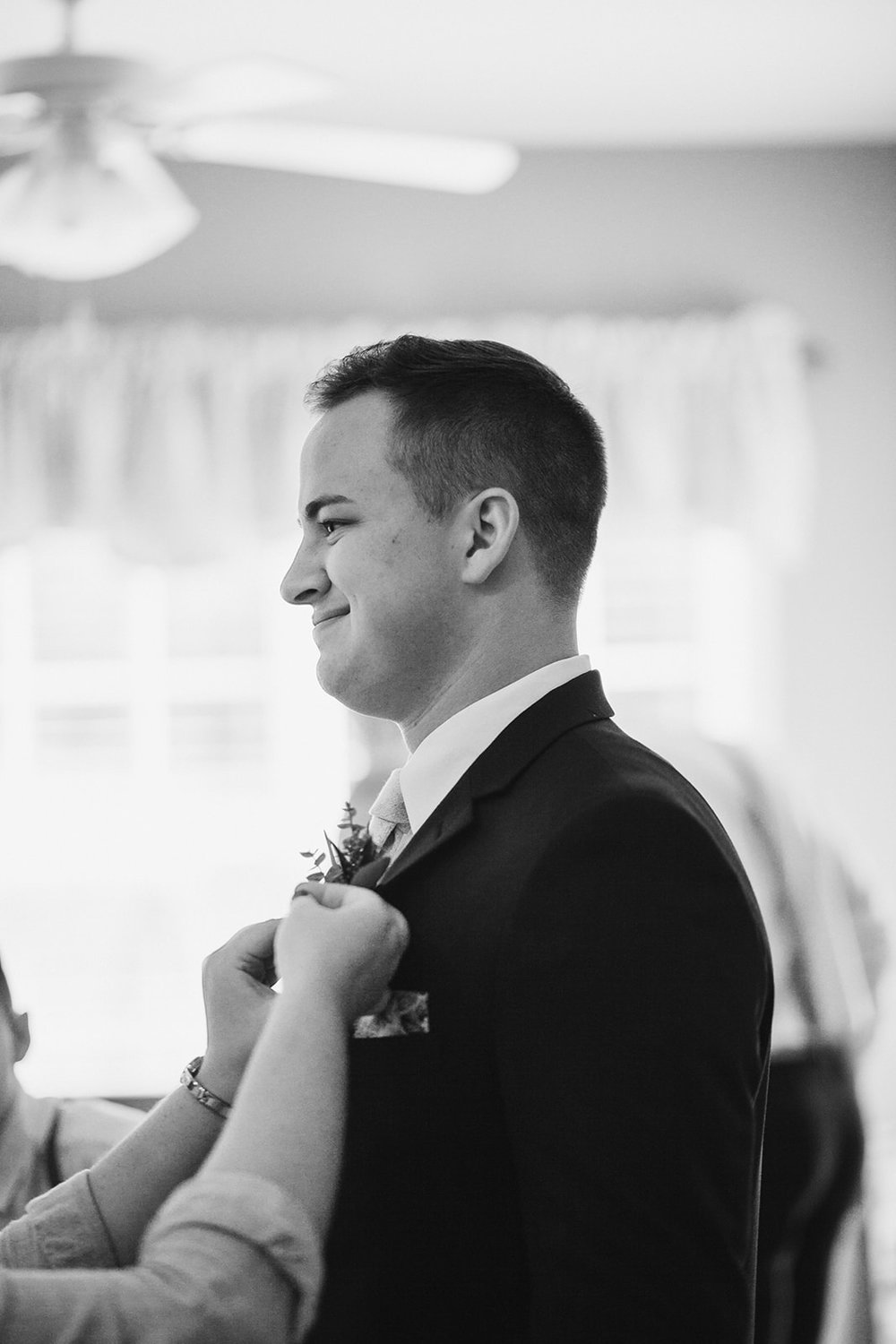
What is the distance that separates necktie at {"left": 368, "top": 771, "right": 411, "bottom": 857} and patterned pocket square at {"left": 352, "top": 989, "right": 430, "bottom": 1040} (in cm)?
20

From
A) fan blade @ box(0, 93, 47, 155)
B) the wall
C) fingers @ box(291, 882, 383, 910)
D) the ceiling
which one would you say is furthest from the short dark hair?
the wall

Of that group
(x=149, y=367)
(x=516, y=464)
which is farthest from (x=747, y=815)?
(x=149, y=367)

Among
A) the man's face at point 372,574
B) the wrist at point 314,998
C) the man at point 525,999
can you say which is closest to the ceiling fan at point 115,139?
the man's face at point 372,574

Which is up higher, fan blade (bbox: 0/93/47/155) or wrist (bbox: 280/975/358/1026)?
fan blade (bbox: 0/93/47/155)

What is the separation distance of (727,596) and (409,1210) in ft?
12.0

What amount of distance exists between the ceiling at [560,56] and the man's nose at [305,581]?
8.12ft

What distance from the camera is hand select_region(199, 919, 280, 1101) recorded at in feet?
3.25

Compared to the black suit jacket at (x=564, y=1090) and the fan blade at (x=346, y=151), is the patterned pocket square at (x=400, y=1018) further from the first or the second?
the fan blade at (x=346, y=151)

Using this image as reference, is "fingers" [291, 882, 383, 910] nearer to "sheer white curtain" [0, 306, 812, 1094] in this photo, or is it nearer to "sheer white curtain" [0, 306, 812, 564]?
"sheer white curtain" [0, 306, 812, 1094]

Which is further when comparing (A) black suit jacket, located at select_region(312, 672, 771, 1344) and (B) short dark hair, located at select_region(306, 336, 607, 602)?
(B) short dark hair, located at select_region(306, 336, 607, 602)

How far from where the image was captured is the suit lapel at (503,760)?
0.98 m

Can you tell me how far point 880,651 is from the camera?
4.39 metres

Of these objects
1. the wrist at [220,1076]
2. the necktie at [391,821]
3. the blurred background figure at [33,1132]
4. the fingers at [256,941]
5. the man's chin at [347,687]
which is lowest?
the blurred background figure at [33,1132]

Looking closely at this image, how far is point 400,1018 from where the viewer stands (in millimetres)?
920
